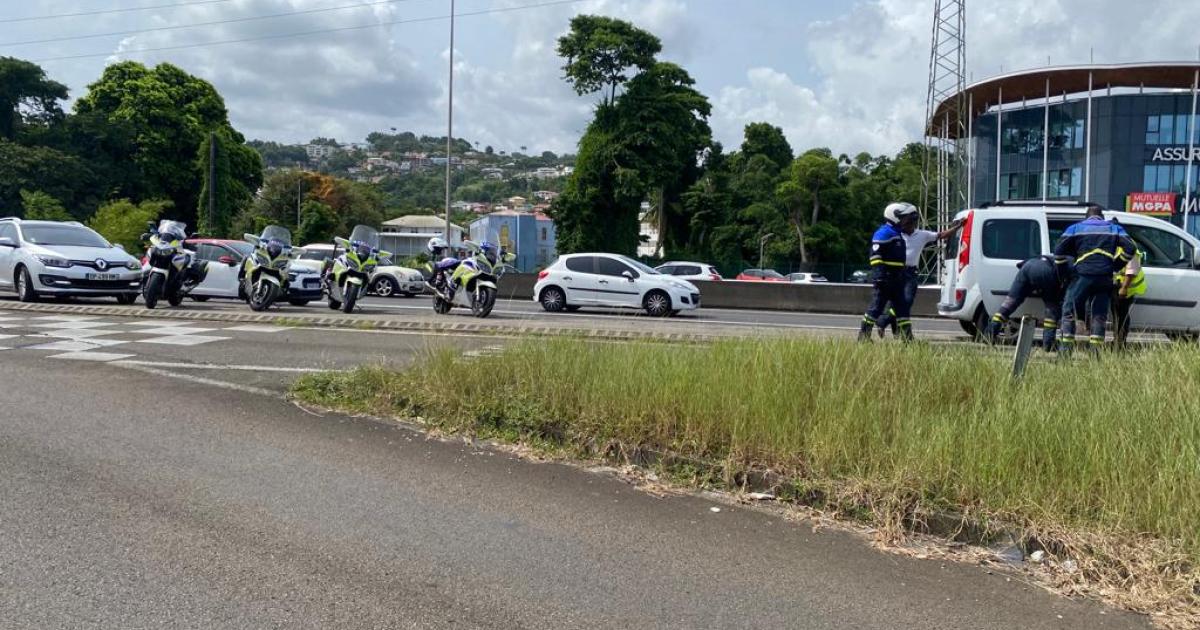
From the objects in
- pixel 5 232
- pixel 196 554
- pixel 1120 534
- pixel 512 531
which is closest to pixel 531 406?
pixel 512 531

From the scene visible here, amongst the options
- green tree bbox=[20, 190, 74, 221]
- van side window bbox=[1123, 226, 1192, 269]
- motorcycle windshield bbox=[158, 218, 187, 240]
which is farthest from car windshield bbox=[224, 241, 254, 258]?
Result: green tree bbox=[20, 190, 74, 221]

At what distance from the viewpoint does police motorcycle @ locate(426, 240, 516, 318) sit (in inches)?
655

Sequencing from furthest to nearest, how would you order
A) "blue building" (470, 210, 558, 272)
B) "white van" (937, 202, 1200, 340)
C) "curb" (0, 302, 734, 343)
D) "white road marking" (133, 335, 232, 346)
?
"blue building" (470, 210, 558, 272), "curb" (0, 302, 734, 343), "white van" (937, 202, 1200, 340), "white road marking" (133, 335, 232, 346)

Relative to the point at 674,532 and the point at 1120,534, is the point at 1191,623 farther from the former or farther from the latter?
the point at 674,532

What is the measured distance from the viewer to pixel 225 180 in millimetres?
62656

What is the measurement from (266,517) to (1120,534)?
4.31 m

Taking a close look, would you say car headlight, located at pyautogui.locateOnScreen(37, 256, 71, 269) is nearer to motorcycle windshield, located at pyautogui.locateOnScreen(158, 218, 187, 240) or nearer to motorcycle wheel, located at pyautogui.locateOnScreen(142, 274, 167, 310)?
motorcycle wheel, located at pyautogui.locateOnScreen(142, 274, 167, 310)

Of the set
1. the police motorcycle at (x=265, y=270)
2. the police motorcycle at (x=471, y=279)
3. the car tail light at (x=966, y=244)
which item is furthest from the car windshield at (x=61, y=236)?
the car tail light at (x=966, y=244)

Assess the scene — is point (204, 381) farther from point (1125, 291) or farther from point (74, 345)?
point (1125, 291)

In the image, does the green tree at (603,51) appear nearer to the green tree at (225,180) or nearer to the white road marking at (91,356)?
the green tree at (225,180)

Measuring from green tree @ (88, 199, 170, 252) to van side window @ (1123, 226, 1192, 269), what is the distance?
40.7 m

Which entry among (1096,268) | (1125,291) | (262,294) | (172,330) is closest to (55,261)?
(262,294)

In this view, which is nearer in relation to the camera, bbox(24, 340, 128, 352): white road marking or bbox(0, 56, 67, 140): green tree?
bbox(24, 340, 128, 352): white road marking

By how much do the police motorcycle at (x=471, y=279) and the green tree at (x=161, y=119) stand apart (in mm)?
52931
